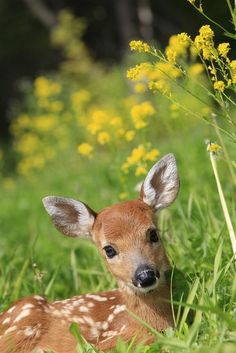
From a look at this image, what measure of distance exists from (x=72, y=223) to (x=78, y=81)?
13.5 meters

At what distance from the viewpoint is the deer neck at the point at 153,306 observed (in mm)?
4477

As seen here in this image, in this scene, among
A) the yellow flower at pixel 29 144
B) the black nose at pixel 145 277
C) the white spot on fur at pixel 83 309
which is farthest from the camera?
the yellow flower at pixel 29 144

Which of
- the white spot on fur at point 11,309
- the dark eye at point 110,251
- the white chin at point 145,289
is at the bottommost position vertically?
the white chin at point 145,289

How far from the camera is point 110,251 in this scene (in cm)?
447

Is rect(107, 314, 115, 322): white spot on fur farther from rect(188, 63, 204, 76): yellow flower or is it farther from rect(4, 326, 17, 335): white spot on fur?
rect(188, 63, 204, 76): yellow flower

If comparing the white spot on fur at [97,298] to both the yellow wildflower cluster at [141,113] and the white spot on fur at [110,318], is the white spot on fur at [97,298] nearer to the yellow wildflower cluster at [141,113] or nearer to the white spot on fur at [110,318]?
the white spot on fur at [110,318]

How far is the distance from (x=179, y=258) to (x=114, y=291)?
0.62 meters

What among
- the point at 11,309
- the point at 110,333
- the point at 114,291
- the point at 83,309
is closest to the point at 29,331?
the point at 11,309

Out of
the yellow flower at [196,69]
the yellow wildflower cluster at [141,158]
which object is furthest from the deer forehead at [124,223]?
the yellow flower at [196,69]

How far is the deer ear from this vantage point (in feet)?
15.5

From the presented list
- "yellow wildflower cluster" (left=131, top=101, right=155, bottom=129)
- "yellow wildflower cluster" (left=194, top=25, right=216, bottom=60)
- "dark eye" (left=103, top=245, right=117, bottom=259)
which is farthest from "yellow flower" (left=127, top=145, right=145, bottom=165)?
"yellow wildflower cluster" (left=194, top=25, right=216, bottom=60)

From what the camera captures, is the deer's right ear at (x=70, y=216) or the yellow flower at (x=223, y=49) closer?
the yellow flower at (x=223, y=49)

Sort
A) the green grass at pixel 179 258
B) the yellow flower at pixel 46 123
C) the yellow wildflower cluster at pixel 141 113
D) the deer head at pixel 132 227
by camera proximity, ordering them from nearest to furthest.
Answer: the green grass at pixel 179 258, the deer head at pixel 132 227, the yellow wildflower cluster at pixel 141 113, the yellow flower at pixel 46 123

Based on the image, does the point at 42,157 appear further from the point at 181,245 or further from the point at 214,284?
the point at 214,284
